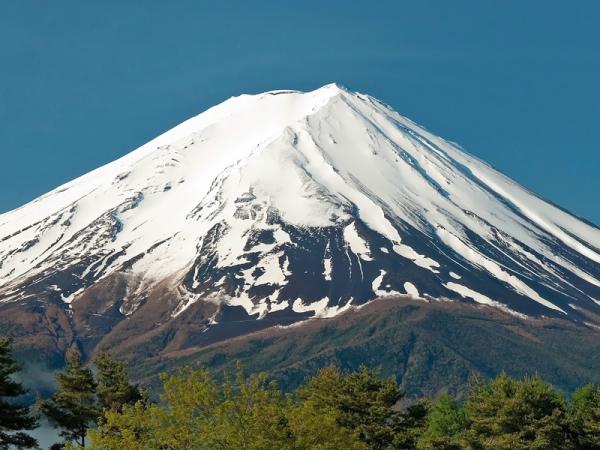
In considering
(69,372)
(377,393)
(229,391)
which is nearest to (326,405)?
(377,393)

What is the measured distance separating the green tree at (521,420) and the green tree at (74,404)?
20.9 metres

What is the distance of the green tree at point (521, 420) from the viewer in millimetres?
62938

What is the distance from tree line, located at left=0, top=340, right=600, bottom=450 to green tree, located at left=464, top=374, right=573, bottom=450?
0.06 metres

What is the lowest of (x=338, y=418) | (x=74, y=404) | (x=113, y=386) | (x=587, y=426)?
(x=587, y=426)

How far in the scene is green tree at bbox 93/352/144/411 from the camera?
2608 inches

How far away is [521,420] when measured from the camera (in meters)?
64.4

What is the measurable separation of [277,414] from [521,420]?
2265 centimetres

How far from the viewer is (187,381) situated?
46.4 metres

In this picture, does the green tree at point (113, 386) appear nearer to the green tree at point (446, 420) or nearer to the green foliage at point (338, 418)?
the green foliage at point (338, 418)

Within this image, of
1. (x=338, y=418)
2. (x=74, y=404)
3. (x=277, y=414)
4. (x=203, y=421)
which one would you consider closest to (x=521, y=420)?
(x=338, y=418)

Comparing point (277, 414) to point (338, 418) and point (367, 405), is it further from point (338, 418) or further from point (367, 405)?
point (367, 405)

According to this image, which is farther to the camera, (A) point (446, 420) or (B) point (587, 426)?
(A) point (446, 420)

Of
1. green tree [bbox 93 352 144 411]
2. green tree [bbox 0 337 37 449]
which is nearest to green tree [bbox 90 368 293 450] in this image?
green tree [bbox 0 337 37 449]

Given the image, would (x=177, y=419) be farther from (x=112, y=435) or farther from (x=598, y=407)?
(x=598, y=407)
